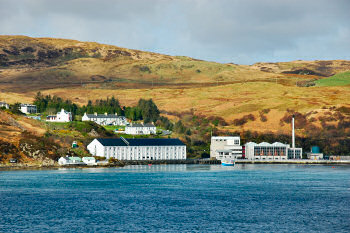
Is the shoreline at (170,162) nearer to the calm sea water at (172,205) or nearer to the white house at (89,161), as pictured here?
the white house at (89,161)

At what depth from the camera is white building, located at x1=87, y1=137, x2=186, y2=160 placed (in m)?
169

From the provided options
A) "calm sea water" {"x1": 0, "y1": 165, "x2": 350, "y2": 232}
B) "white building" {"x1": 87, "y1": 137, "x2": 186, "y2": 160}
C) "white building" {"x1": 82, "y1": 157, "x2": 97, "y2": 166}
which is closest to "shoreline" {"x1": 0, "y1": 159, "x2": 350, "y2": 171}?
"white building" {"x1": 82, "y1": 157, "x2": 97, "y2": 166}

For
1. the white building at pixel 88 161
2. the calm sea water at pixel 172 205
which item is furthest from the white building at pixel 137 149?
the calm sea water at pixel 172 205

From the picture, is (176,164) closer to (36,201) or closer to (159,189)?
(159,189)

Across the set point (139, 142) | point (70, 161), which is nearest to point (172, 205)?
point (70, 161)

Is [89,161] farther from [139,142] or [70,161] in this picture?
[139,142]

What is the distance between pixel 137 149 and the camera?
176 m

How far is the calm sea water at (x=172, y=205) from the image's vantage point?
201 feet

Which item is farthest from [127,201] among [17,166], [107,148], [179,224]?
[107,148]

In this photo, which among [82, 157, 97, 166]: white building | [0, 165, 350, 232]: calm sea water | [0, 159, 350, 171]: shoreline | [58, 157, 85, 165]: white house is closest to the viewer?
[0, 165, 350, 232]: calm sea water

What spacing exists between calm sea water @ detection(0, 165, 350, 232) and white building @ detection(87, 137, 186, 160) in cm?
5372

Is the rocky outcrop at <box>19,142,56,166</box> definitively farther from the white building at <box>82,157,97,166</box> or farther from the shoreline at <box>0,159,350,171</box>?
the white building at <box>82,157,97,166</box>

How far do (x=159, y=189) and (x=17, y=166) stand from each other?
59.9m

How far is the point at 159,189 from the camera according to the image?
314 ft
